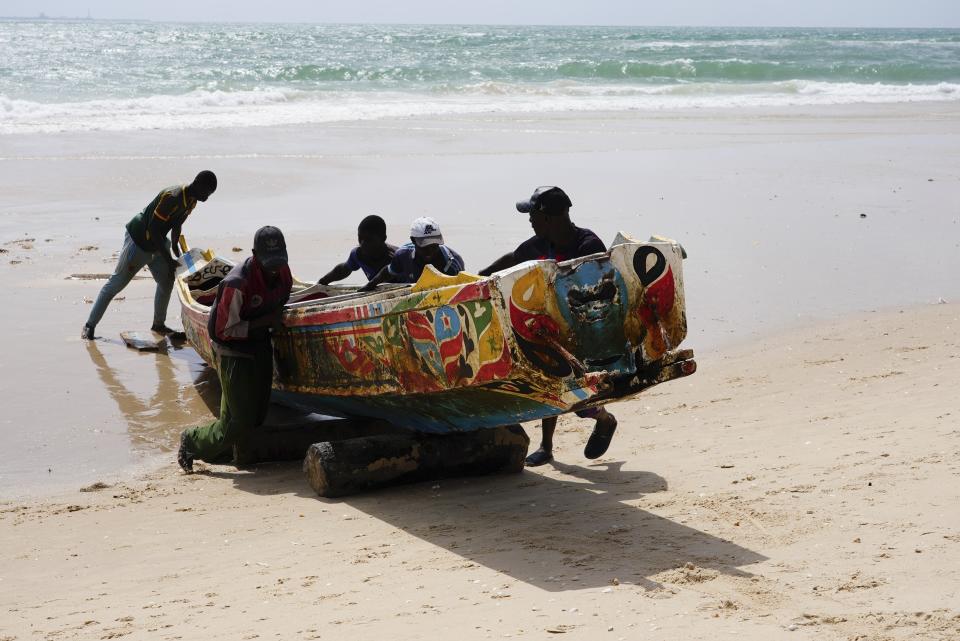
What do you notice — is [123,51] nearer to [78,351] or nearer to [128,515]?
[78,351]

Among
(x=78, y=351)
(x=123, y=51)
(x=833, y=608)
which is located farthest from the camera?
(x=123, y=51)

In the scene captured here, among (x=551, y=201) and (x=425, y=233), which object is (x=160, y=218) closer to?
(x=425, y=233)

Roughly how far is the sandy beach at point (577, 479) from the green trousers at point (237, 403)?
9.2 inches

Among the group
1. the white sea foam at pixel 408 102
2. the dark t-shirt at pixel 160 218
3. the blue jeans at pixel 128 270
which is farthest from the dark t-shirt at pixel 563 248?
the white sea foam at pixel 408 102

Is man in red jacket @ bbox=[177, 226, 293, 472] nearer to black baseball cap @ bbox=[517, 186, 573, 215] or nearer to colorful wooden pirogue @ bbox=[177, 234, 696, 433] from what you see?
colorful wooden pirogue @ bbox=[177, 234, 696, 433]

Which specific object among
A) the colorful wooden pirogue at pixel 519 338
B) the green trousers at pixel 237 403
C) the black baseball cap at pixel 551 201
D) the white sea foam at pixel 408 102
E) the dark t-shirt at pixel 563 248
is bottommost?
the green trousers at pixel 237 403

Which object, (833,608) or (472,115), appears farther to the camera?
(472,115)

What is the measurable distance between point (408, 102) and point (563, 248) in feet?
92.8

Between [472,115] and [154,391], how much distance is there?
21.4 meters

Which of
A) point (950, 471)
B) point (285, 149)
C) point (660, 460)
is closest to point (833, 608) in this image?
point (950, 471)

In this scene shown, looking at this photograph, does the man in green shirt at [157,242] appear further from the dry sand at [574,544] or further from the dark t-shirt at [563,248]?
the dark t-shirt at [563,248]

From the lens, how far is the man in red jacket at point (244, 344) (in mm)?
6676

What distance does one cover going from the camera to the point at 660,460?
6.84 metres

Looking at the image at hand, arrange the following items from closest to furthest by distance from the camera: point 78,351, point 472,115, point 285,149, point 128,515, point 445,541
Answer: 1. point 445,541
2. point 128,515
3. point 78,351
4. point 285,149
5. point 472,115
